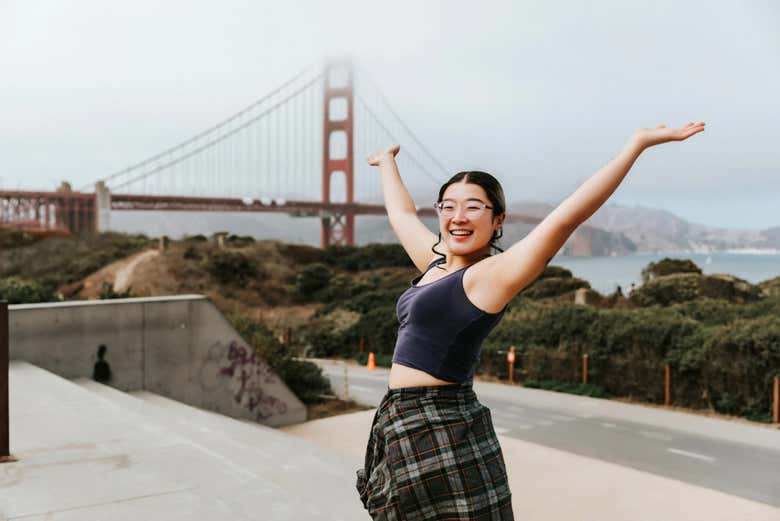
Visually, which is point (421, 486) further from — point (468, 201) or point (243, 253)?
point (243, 253)

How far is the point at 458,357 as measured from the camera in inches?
78.2

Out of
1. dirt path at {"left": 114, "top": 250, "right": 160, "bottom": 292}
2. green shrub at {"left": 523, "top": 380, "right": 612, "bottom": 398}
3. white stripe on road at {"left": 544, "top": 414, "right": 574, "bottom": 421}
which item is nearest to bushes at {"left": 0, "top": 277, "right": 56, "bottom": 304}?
white stripe on road at {"left": 544, "top": 414, "right": 574, "bottom": 421}

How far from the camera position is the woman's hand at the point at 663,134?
1.85 m

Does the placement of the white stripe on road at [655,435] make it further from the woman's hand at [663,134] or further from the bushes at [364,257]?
the bushes at [364,257]

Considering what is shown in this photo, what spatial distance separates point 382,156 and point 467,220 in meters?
0.80

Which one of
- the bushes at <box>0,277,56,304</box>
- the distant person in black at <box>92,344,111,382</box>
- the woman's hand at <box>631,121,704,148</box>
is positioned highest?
the woman's hand at <box>631,121,704,148</box>

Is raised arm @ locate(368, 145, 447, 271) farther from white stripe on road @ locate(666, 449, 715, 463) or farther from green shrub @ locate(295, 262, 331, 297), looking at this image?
green shrub @ locate(295, 262, 331, 297)

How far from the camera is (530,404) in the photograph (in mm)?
15094

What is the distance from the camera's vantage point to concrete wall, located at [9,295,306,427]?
827 cm

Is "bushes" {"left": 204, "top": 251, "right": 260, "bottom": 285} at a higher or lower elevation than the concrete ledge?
higher

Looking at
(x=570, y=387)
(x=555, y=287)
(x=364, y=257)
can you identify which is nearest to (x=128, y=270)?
(x=364, y=257)

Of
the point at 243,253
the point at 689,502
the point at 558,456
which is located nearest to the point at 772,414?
the point at 558,456

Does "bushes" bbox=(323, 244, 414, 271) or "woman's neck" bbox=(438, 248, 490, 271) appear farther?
"bushes" bbox=(323, 244, 414, 271)

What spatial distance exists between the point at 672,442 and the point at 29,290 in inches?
419
